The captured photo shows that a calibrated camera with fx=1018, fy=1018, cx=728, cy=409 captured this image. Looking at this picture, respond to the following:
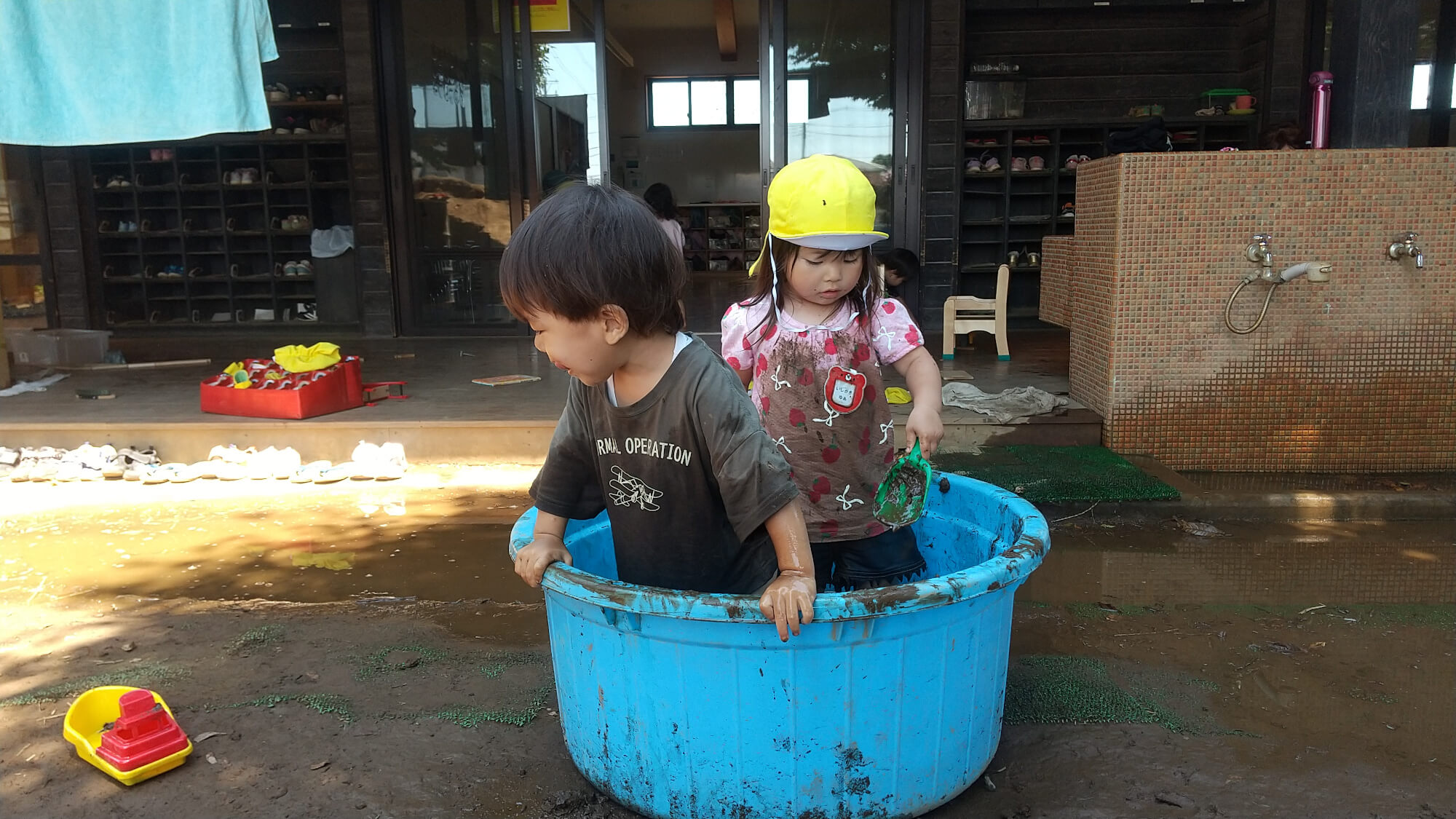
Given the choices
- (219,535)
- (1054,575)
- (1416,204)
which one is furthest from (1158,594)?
(219,535)

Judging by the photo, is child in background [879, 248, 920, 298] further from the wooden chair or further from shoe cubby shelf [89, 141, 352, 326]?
shoe cubby shelf [89, 141, 352, 326]

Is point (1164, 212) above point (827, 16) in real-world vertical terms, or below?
below

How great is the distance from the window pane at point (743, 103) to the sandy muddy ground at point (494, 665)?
54.3 ft

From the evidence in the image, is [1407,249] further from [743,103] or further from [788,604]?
[743,103]

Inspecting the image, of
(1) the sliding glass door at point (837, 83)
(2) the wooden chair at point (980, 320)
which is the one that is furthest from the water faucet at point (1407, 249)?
(1) the sliding glass door at point (837, 83)

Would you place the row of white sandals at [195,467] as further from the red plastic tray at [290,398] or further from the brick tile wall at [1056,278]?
the brick tile wall at [1056,278]

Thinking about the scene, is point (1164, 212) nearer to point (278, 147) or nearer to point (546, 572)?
point (546, 572)

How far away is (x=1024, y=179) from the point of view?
941cm

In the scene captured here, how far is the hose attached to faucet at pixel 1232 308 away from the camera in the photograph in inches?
165

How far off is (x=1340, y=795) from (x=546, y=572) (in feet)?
5.13

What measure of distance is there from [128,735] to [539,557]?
3.25 ft

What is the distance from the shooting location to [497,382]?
6.13 metres

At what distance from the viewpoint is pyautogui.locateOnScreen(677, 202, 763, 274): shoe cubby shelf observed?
59.7ft

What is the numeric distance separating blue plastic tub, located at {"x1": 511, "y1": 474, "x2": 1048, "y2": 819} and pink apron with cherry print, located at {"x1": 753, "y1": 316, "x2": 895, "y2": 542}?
40cm
